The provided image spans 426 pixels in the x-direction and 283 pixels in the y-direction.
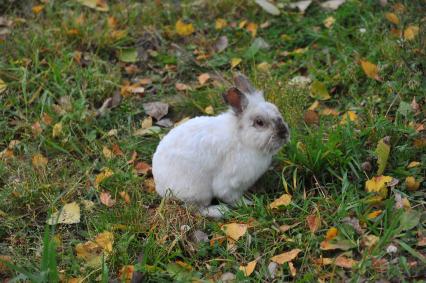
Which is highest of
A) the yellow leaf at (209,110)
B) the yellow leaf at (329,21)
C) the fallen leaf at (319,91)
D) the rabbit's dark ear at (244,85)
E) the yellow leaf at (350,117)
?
the rabbit's dark ear at (244,85)

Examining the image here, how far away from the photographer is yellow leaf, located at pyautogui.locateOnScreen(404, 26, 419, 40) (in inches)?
207

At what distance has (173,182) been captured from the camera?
168 inches

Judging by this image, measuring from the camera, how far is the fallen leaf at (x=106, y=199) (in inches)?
174

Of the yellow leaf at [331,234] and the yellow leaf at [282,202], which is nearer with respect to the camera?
the yellow leaf at [331,234]

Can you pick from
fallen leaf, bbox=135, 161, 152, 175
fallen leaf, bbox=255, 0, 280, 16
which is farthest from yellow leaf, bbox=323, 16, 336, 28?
fallen leaf, bbox=135, 161, 152, 175

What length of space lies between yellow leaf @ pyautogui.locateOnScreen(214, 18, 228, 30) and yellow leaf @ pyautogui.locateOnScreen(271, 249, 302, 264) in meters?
3.14

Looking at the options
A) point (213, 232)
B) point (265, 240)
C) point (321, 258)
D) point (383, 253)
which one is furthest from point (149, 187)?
point (383, 253)

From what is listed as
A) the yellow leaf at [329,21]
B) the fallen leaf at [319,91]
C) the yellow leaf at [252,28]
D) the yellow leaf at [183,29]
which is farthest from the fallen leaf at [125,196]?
the yellow leaf at [329,21]

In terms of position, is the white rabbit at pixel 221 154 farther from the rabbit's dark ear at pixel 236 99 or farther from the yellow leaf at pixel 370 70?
the yellow leaf at pixel 370 70

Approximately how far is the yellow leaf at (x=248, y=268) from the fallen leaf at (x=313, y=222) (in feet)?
1.36

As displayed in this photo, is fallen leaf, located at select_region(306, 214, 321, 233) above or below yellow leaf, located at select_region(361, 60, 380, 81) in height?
below

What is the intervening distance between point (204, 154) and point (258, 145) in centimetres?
A: 36

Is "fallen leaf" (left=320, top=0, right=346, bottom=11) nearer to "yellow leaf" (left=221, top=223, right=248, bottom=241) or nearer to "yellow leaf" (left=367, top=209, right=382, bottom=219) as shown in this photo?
"yellow leaf" (left=367, top=209, right=382, bottom=219)

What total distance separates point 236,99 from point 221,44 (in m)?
2.13
